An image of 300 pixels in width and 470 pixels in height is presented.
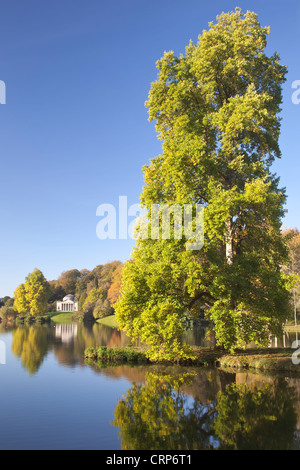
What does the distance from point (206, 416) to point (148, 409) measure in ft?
6.47

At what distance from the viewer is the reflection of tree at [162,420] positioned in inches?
345

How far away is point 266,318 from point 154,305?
6064 millimetres

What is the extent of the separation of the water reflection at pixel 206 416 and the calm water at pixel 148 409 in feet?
0.08

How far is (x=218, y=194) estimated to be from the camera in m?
19.4

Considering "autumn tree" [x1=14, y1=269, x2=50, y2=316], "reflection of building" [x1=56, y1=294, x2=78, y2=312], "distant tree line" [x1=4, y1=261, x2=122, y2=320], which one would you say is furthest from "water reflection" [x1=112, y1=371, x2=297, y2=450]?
"reflection of building" [x1=56, y1=294, x2=78, y2=312]

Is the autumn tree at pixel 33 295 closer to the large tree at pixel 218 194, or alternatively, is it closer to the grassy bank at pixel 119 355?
the grassy bank at pixel 119 355

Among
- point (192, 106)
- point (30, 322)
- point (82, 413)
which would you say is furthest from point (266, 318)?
point (30, 322)

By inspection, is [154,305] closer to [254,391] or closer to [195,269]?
[195,269]

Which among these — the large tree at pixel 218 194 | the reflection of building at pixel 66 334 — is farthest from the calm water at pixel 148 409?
the reflection of building at pixel 66 334

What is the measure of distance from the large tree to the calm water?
2707 millimetres

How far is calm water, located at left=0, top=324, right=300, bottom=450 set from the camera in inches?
356

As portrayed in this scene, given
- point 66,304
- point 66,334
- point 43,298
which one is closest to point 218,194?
point 66,334

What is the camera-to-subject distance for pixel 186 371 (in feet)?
63.7

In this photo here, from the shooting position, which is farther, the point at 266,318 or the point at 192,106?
the point at 192,106
